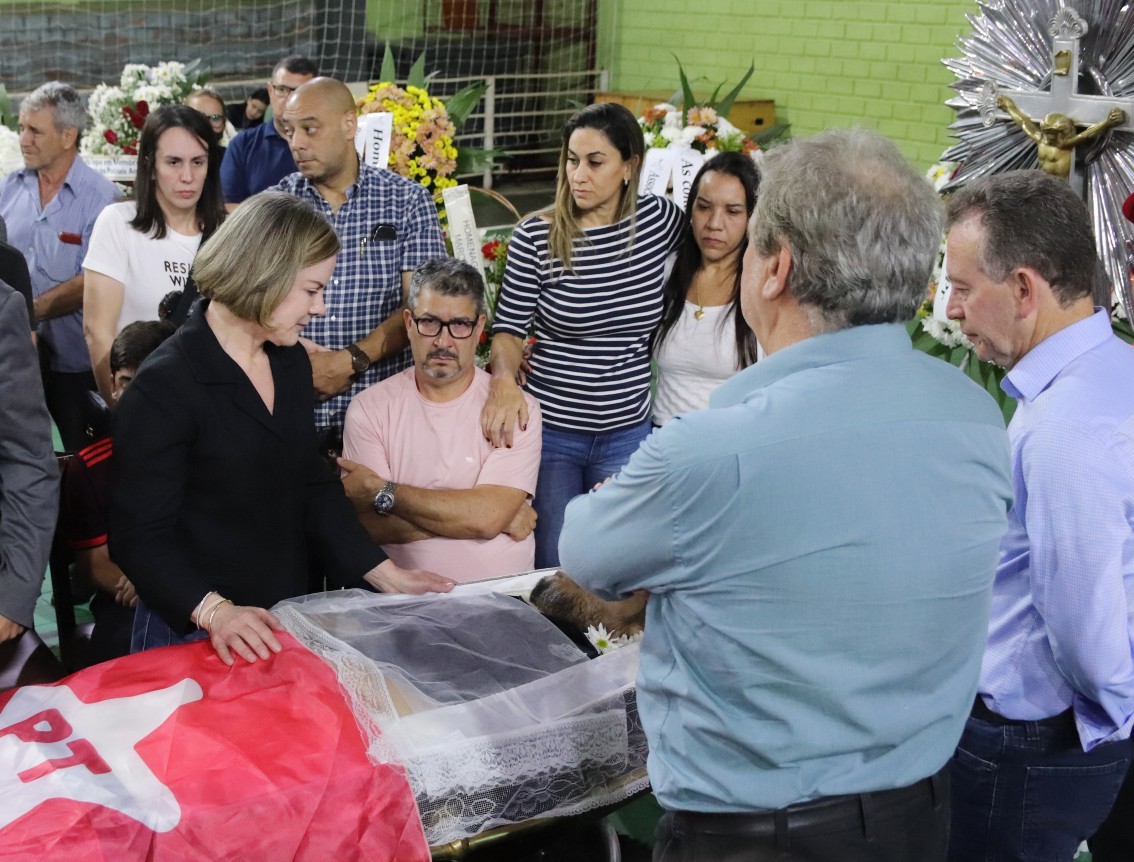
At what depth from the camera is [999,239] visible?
1664 mm

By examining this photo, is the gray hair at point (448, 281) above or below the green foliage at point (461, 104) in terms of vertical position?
below

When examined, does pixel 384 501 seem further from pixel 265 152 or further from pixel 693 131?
pixel 265 152

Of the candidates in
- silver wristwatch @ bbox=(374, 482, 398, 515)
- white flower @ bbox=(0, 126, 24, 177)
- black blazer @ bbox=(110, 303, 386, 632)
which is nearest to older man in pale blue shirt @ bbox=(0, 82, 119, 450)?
white flower @ bbox=(0, 126, 24, 177)

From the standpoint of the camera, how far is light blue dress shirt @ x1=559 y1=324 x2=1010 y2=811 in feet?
4.00

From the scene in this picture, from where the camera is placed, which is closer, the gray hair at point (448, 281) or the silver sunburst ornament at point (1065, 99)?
the silver sunburst ornament at point (1065, 99)

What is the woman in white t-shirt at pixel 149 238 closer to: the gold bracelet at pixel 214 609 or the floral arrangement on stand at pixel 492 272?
the floral arrangement on stand at pixel 492 272

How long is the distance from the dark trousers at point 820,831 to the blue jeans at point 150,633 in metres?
1.06

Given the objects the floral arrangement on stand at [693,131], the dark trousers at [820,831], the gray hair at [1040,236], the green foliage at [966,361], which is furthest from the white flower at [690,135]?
the dark trousers at [820,831]

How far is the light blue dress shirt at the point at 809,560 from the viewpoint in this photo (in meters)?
1.22

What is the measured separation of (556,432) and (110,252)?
128 cm

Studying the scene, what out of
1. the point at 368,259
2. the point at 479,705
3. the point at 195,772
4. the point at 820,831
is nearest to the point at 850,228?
the point at 820,831

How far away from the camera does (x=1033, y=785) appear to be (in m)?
1.69

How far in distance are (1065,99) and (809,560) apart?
1.89m

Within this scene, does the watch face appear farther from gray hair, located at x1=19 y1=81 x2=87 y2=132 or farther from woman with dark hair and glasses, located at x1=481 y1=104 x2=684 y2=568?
gray hair, located at x1=19 y1=81 x2=87 y2=132
